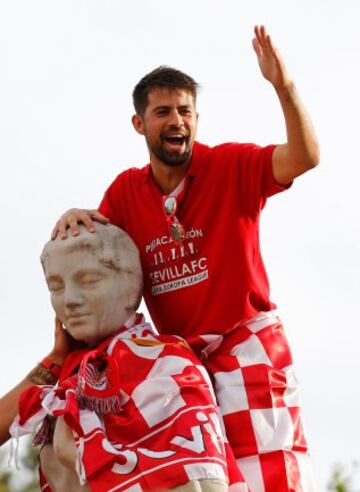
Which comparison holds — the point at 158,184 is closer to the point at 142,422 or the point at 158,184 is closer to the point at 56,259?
the point at 56,259

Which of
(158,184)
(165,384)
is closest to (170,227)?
(158,184)

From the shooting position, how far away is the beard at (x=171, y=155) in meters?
9.84

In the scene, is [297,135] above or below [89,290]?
above

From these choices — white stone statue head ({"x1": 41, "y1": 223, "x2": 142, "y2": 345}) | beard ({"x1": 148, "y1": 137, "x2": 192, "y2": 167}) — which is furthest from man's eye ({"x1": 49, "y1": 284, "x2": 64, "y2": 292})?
beard ({"x1": 148, "y1": 137, "x2": 192, "y2": 167})

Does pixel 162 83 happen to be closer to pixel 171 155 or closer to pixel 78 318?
pixel 171 155

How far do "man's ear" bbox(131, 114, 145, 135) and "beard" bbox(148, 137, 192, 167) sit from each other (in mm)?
211

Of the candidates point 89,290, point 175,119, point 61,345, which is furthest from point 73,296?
point 175,119

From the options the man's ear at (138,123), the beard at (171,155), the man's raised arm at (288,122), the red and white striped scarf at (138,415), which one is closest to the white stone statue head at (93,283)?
the red and white striped scarf at (138,415)

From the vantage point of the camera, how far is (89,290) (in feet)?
31.9

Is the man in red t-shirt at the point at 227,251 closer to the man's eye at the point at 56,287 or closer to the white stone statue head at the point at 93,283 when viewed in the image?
the white stone statue head at the point at 93,283

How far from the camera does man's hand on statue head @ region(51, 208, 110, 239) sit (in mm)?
9852

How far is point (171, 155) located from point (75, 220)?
0.61 meters

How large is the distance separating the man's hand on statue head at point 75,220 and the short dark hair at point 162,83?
60cm

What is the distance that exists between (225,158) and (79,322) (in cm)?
117
